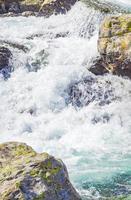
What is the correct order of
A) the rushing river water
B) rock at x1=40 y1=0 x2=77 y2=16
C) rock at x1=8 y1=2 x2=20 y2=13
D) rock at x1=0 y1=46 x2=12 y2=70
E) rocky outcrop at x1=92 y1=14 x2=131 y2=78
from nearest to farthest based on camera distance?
the rushing river water → rocky outcrop at x1=92 y1=14 x2=131 y2=78 → rock at x1=0 y1=46 x2=12 y2=70 → rock at x1=40 y1=0 x2=77 y2=16 → rock at x1=8 y1=2 x2=20 y2=13

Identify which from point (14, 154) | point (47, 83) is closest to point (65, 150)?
point (47, 83)

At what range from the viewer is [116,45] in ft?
58.6

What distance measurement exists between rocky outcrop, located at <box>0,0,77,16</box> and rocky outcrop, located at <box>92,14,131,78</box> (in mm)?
8728

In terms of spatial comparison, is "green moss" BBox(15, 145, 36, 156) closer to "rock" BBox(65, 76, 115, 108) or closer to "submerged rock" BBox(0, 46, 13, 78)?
"rock" BBox(65, 76, 115, 108)

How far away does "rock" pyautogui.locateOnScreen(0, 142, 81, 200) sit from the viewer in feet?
21.8

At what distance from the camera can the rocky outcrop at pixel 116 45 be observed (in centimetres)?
1762

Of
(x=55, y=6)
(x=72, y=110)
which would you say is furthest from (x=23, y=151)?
(x=55, y=6)

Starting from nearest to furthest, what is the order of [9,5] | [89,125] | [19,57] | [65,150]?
1. [65,150]
2. [89,125]
3. [19,57]
4. [9,5]

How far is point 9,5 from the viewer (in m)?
28.4

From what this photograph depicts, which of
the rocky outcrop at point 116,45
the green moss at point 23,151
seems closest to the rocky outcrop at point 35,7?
the rocky outcrop at point 116,45

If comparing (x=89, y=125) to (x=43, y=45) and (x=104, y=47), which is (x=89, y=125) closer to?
(x=104, y=47)

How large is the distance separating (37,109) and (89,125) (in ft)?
6.70

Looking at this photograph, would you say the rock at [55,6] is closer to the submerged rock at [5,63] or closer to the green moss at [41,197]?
the submerged rock at [5,63]

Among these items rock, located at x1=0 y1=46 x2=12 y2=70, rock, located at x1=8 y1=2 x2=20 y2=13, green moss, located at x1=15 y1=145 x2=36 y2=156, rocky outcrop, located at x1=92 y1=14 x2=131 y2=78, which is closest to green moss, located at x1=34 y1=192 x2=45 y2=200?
green moss, located at x1=15 y1=145 x2=36 y2=156
